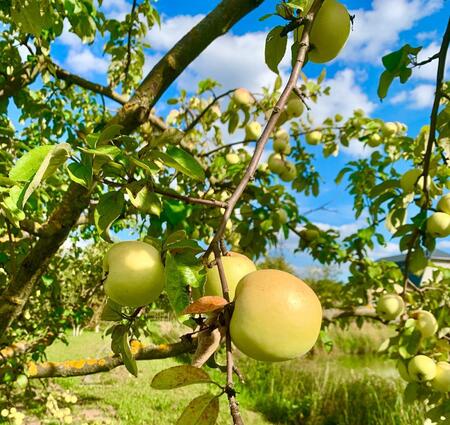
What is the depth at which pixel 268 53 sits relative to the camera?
80cm

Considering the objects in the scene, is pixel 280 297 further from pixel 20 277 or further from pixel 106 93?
pixel 106 93

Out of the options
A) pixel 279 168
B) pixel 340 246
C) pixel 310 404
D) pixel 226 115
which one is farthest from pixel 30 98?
pixel 310 404

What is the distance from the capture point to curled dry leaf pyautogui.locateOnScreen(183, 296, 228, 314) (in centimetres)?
47

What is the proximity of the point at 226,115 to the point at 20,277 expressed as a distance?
133 centimetres

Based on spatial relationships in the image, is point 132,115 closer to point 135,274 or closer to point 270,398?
point 135,274

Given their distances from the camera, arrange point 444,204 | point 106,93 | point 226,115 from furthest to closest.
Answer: point 226,115
point 106,93
point 444,204

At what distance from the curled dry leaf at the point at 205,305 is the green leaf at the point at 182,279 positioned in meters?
0.06

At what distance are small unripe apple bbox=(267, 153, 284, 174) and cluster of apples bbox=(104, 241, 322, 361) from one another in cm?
212

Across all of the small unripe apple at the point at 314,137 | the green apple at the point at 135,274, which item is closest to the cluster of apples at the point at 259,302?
the green apple at the point at 135,274

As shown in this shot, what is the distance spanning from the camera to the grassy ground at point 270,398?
15.1ft

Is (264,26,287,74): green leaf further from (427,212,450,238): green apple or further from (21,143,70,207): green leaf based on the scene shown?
(427,212,450,238): green apple

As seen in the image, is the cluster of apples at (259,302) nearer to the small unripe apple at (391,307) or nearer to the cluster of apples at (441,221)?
the cluster of apples at (441,221)

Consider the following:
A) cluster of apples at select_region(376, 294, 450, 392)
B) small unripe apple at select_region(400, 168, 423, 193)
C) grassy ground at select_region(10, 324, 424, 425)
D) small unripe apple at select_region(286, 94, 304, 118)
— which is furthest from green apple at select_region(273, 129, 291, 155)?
grassy ground at select_region(10, 324, 424, 425)

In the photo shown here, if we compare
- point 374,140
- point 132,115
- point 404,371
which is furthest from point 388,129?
point 132,115
